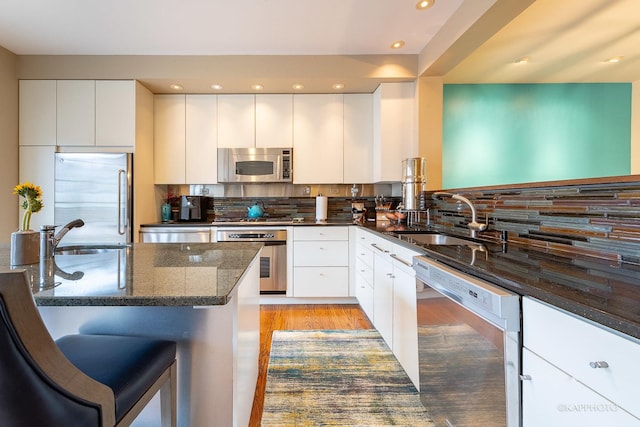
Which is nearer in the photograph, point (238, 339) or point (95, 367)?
point (95, 367)

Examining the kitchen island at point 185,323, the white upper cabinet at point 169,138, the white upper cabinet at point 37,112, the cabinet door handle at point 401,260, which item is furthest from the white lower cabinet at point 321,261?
the white upper cabinet at point 37,112

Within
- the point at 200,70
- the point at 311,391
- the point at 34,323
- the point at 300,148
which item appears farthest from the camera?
the point at 300,148

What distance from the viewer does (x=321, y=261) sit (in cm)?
305

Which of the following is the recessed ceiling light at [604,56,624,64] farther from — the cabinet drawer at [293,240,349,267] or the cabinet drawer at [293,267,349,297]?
the cabinet drawer at [293,267,349,297]

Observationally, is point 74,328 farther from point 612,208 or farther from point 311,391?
point 612,208

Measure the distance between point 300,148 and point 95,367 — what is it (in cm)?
284

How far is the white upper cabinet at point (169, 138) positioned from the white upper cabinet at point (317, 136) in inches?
50.8

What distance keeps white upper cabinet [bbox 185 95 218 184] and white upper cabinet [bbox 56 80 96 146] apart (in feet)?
2.93

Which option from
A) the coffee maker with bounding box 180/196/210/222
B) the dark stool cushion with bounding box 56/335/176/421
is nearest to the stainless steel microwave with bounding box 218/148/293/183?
the coffee maker with bounding box 180/196/210/222

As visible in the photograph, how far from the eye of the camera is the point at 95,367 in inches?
30.4

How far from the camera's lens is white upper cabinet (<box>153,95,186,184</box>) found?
328 centimetres

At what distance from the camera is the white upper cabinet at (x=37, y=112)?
2904 mm

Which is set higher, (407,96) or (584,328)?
(407,96)

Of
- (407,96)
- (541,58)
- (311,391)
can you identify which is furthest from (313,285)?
(541,58)
